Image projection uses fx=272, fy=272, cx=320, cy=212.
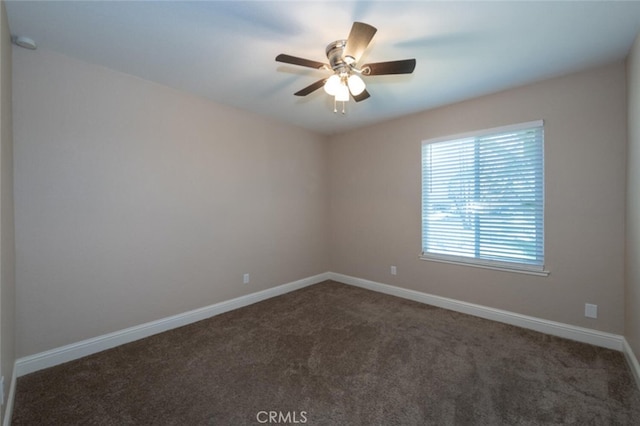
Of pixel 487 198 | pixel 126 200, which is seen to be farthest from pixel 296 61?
pixel 487 198

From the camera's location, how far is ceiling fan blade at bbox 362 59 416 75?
5.82ft

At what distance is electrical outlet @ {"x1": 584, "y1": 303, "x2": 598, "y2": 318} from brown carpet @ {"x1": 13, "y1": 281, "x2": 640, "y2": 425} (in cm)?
27

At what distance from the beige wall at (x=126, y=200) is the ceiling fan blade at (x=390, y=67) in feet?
6.63

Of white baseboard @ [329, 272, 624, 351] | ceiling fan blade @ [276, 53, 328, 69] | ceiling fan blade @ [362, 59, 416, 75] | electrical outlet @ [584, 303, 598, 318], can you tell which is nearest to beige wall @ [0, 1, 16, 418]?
ceiling fan blade @ [276, 53, 328, 69]

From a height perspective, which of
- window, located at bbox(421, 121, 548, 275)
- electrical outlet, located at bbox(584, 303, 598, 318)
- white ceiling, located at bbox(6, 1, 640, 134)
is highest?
white ceiling, located at bbox(6, 1, 640, 134)

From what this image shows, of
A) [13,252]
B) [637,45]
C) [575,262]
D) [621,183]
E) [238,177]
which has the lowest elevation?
[575,262]

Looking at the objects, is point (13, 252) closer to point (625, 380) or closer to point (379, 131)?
point (379, 131)

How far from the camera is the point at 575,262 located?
2529 millimetres

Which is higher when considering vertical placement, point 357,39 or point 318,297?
point 357,39

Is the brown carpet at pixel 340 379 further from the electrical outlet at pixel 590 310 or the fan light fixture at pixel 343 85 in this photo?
the fan light fixture at pixel 343 85

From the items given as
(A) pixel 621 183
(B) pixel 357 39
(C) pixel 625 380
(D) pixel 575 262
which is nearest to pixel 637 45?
(A) pixel 621 183

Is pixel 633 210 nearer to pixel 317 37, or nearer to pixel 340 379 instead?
pixel 340 379

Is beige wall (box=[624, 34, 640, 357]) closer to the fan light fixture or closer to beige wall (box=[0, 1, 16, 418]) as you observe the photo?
the fan light fixture

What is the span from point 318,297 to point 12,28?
3738 mm
